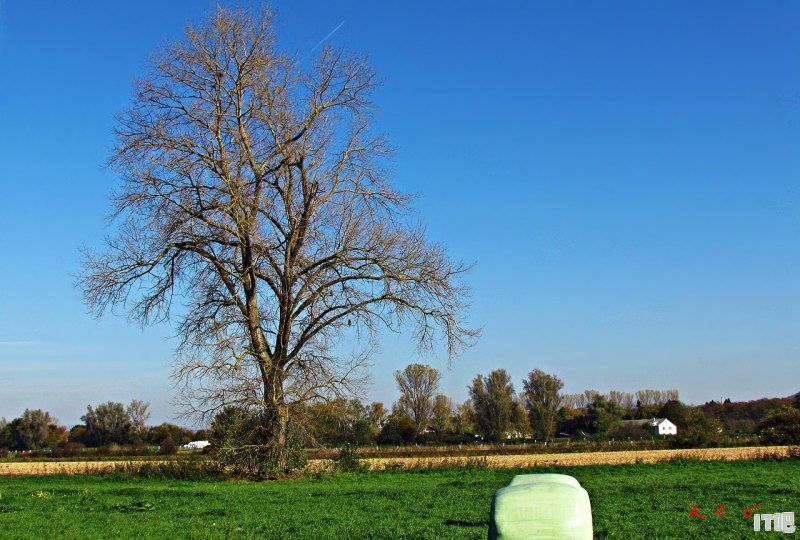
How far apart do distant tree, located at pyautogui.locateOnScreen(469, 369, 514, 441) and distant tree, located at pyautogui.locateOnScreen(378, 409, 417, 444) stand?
12490mm

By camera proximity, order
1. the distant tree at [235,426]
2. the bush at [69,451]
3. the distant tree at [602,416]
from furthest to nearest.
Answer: the distant tree at [602,416] < the bush at [69,451] < the distant tree at [235,426]

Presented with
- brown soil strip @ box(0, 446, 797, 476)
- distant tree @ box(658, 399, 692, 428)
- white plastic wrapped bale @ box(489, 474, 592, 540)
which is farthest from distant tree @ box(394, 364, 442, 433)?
white plastic wrapped bale @ box(489, 474, 592, 540)

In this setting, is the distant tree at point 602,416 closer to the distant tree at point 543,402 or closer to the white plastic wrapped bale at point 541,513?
the distant tree at point 543,402

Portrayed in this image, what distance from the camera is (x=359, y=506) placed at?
A: 1681cm

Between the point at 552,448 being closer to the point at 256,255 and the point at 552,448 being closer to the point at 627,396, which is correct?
the point at 256,255

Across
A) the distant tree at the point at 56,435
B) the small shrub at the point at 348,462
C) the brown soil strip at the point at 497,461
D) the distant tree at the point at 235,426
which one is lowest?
the distant tree at the point at 56,435

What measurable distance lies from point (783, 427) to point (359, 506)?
3474 centimetres

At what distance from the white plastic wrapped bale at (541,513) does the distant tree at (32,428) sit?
272 ft

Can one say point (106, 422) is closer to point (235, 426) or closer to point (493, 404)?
point (493, 404)

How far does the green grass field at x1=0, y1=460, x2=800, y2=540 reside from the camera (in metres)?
12.9

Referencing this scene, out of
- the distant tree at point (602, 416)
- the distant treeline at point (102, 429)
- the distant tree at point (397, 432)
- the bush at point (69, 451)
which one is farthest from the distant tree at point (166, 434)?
the distant tree at point (602, 416)

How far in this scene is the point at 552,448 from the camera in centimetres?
4766

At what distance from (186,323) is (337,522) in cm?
1524

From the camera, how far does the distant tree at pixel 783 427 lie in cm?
4250
